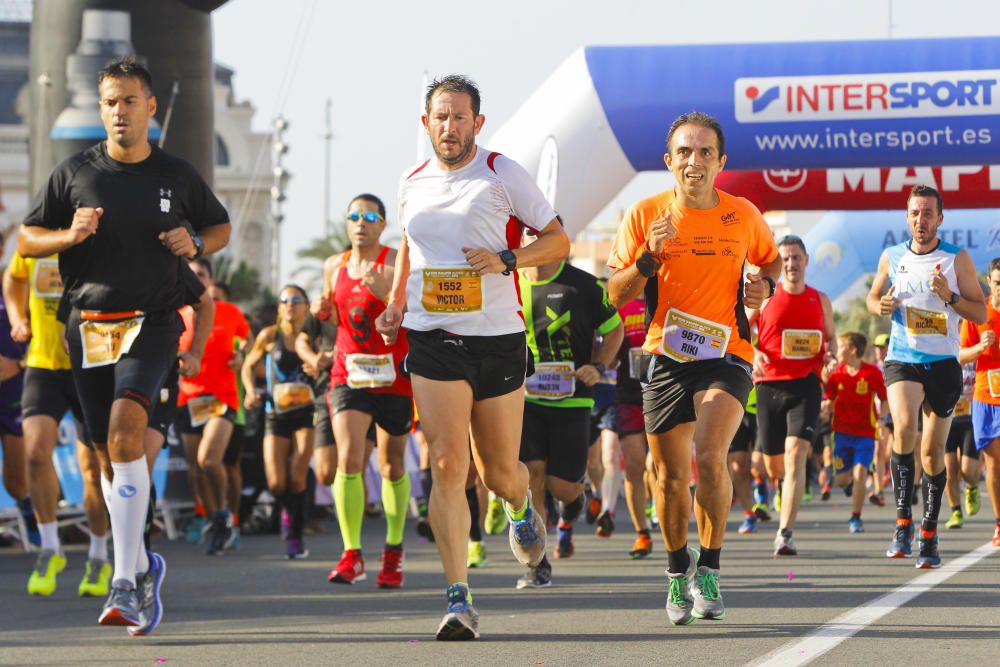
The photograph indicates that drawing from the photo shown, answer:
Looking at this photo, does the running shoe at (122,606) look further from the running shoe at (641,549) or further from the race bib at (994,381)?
the race bib at (994,381)

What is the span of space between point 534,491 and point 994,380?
4.09m

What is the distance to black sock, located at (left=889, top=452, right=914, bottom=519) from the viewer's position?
10461 millimetres

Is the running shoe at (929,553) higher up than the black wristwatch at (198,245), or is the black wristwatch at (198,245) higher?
the black wristwatch at (198,245)

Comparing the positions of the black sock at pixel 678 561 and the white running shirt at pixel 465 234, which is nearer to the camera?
the white running shirt at pixel 465 234

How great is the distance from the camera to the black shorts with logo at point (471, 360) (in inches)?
270

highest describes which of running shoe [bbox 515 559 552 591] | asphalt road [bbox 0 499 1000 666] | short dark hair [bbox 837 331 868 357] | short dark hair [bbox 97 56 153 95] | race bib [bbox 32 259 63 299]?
short dark hair [bbox 97 56 153 95]

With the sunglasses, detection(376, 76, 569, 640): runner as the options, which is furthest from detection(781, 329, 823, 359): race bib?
detection(376, 76, 569, 640): runner

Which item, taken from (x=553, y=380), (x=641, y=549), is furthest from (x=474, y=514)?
(x=553, y=380)

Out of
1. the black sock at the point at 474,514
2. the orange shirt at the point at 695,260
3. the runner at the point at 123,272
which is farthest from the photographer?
the black sock at the point at 474,514

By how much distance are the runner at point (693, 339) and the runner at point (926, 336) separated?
3.09m

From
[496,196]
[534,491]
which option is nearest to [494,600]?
[534,491]

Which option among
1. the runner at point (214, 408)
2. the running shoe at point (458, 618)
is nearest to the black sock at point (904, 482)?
the running shoe at point (458, 618)

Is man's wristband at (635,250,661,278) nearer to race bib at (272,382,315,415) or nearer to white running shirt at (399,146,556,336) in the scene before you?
white running shirt at (399,146,556,336)

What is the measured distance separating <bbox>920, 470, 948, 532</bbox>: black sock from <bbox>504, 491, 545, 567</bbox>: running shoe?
3027 millimetres
